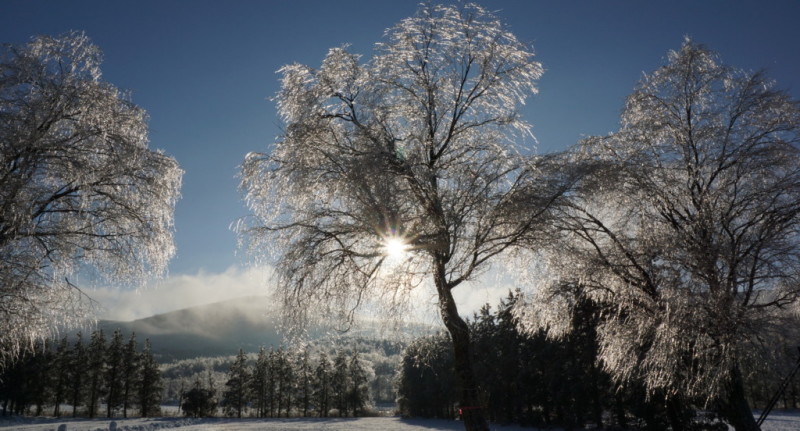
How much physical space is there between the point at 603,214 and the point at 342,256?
645 centimetres

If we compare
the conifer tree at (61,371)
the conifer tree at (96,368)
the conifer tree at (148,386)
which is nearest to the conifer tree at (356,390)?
the conifer tree at (148,386)

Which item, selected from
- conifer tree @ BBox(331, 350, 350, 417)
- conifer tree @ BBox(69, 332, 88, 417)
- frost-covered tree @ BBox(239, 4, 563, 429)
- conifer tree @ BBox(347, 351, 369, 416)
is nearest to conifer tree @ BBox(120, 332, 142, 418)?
conifer tree @ BBox(69, 332, 88, 417)

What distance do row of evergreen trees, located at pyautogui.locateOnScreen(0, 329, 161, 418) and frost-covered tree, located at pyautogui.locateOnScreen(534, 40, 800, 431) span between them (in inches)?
3431

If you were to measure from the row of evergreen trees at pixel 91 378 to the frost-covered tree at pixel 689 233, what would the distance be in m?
87.1

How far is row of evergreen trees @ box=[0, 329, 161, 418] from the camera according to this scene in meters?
76.2

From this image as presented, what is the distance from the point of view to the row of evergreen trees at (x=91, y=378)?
3000 inches

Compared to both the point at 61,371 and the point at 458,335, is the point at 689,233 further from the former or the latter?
the point at 61,371

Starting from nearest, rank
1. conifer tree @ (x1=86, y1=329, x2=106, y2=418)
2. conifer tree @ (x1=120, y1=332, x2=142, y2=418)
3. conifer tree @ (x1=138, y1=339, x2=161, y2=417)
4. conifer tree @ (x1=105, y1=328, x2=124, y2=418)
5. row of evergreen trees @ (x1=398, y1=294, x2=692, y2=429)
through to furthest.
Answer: row of evergreen trees @ (x1=398, y1=294, x2=692, y2=429) < conifer tree @ (x1=105, y1=328, x2=124, y2=418) < conifer tree @ (x1=86, y1=329, x2=106, y2=418) < conifer tree @ (x1=120, y1=332, x2=142, y2=418) < conifer tree @ (x1=138, y1=339, x2=161, y2=417)

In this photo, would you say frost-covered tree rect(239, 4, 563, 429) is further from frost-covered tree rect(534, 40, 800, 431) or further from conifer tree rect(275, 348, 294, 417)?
conifer tree rect(275, 348, 294, 417)

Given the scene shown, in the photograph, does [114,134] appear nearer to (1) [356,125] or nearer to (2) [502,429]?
(1) [356,125]

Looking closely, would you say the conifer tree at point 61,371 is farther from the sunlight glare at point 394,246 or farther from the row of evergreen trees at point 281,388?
the sunlight glare at point 394,246

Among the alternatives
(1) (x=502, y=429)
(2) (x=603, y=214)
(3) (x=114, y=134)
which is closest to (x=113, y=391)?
(1) (x=502, y=429)

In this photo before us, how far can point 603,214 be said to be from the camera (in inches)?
430

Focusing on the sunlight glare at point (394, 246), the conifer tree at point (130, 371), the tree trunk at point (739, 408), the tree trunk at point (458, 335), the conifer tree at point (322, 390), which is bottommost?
the conifer tree at point (322, 390)
